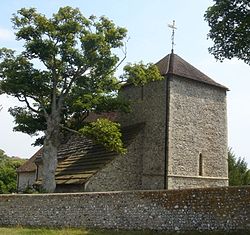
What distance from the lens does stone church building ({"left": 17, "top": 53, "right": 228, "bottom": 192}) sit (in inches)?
1011

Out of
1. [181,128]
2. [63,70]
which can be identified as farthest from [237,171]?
[63,70]

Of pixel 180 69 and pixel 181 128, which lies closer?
pixel 181 128

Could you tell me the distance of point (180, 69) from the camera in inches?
1115

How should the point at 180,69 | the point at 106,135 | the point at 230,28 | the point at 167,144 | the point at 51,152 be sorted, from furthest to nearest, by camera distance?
the point at 180,69 < the point at 51,152 < the point at 167,144 < the point at 106,135 < the point at 230,28

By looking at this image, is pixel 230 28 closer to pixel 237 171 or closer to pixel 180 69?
pixel 180 69

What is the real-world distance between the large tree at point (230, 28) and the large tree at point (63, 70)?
353 inches

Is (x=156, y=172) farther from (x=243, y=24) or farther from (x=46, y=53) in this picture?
(x=243, y=24)

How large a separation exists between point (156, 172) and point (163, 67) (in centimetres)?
742

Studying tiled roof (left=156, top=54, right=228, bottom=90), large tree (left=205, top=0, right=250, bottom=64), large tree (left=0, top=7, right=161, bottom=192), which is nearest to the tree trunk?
large tree (left=0, top=7, right=161, bottom=192)

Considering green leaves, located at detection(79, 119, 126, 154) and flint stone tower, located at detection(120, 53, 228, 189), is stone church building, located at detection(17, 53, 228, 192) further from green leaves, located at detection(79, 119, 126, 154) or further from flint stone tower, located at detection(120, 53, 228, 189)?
green leaves, located at detection(79, 119, 126, 154)

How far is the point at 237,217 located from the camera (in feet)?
49.1

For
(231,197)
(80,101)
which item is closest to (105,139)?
(80,101)

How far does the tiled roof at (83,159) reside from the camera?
25.4 meters

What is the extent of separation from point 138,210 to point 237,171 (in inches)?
713
